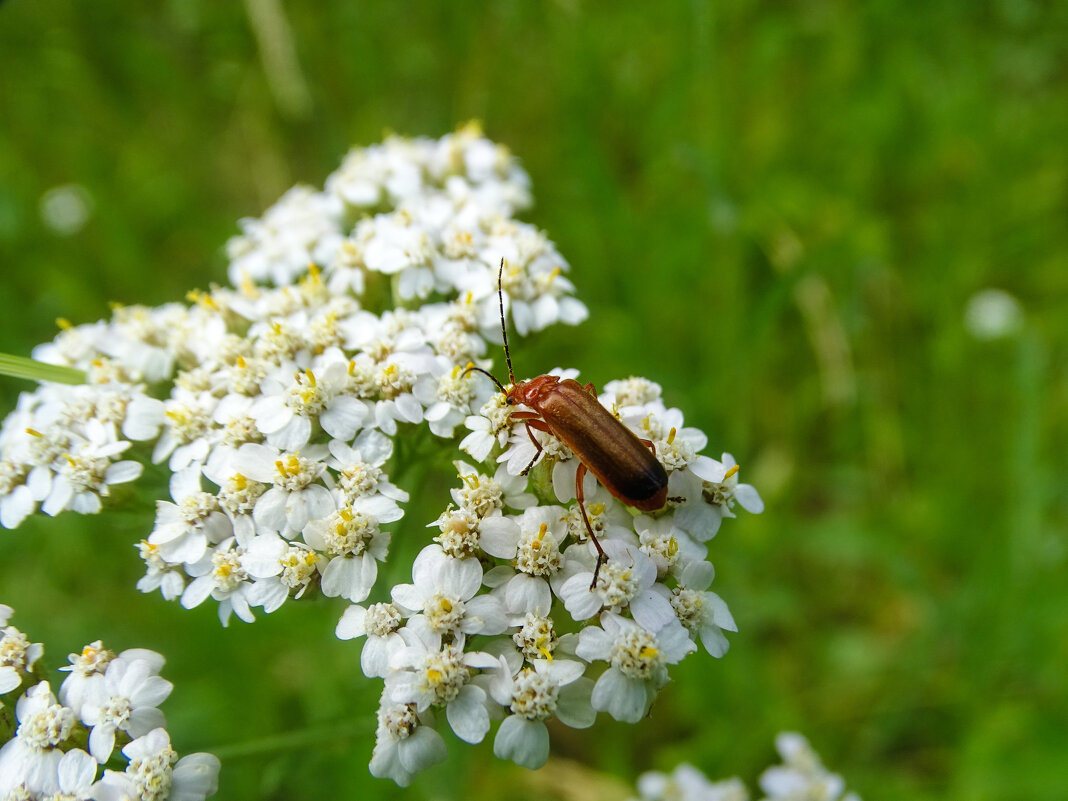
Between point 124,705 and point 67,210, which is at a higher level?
point 67,210

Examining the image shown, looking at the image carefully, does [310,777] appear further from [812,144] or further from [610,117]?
[812,144]

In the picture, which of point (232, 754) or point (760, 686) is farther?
point (760, 686)

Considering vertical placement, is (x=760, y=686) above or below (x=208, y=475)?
above

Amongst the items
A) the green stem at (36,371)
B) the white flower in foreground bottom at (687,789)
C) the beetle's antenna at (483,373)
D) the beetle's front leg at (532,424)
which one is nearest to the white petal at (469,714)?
the beetle's front leg at (532,424)

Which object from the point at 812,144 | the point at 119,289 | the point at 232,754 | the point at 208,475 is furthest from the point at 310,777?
the point at 812,144

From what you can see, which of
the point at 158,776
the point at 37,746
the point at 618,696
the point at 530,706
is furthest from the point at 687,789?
the point at 37,746

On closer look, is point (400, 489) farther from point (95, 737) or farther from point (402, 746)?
point (95, 737)
